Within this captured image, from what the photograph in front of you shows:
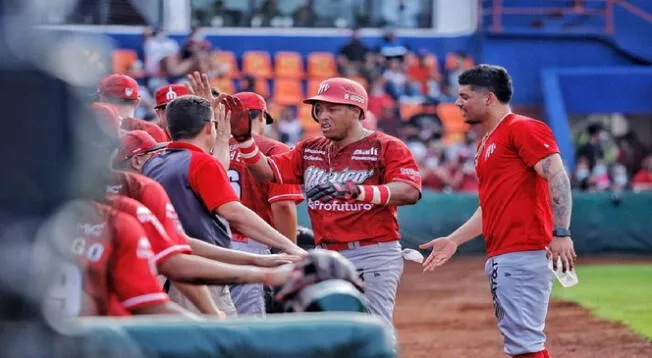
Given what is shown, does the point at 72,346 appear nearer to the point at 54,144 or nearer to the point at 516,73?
the point at 54,144

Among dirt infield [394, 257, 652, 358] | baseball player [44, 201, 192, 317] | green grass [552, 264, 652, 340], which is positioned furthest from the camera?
green grass [552, 264, 652, 340]

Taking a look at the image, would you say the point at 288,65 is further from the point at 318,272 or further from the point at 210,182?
the point at 318,272

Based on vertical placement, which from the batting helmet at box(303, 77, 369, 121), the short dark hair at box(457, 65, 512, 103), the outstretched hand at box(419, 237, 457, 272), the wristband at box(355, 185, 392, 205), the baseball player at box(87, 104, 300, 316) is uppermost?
the short dark hair at box(457, 65, 512, 103)

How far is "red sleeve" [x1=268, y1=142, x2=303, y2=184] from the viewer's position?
7.86 meters

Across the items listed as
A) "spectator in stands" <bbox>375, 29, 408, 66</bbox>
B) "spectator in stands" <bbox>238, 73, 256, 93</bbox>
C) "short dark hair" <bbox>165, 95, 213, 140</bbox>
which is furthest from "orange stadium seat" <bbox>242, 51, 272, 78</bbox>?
"short dark hair" <bbox>165, 95, 213, 140</bbox>

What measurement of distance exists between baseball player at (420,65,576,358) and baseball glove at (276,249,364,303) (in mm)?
3121

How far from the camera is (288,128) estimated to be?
20.7 metres

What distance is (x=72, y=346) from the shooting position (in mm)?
3096

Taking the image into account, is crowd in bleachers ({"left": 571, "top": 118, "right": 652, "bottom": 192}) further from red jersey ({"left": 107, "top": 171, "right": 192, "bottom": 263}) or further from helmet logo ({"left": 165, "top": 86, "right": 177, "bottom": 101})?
red jersey ({"left": 107, "top": 171, "right": 192, "bottom": 263})

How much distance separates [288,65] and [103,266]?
19.9 m

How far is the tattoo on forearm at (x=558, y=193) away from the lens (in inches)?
269

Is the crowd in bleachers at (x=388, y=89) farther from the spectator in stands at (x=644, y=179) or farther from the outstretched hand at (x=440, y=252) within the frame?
the outstretched hand at (x=440, y=252)

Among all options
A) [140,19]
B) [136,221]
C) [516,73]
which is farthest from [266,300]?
[516,73]

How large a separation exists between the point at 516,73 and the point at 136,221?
68.9 ft
